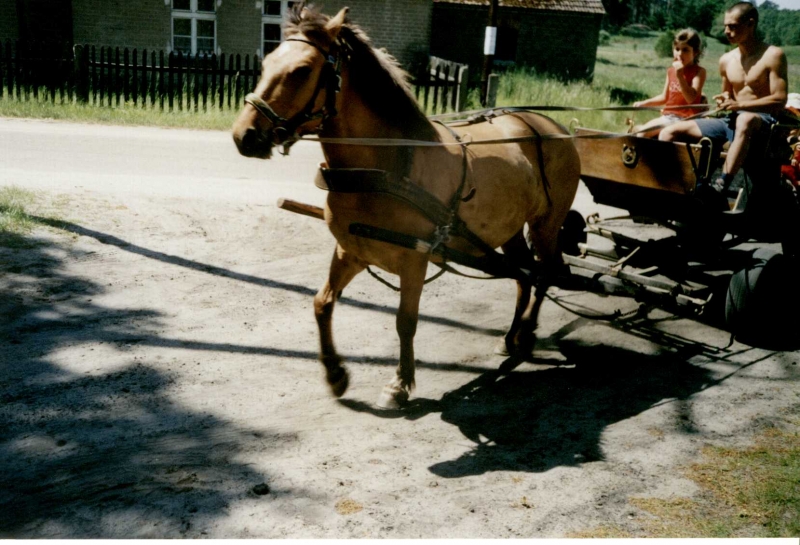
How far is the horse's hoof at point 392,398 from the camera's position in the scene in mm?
4676

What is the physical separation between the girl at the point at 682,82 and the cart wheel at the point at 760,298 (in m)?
1.35

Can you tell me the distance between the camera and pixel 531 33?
965 inches

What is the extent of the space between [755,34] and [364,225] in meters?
3.54

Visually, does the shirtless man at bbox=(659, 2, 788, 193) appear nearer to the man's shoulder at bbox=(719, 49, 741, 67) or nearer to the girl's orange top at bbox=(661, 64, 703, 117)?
the man's shoulder at bbox=(719, 49, 741, 67)

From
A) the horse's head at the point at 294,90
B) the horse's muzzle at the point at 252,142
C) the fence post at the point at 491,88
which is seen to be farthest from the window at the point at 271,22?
the horse's muzzle at the point at 252,142

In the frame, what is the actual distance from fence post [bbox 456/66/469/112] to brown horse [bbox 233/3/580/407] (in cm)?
1012

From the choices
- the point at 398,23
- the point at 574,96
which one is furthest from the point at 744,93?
the point at 398,23

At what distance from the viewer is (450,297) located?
6.89 metres

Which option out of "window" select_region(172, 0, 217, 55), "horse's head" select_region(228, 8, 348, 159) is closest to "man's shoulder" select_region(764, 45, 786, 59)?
"horse's head" select_region(228, 8, 348, 159)

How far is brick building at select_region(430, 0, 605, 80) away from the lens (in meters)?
23.5

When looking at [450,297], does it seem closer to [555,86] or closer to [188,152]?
[188,152]

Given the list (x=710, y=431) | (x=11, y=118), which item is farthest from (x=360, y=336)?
(x=11, y=118)

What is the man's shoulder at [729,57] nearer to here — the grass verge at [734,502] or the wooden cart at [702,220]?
the wooden cart at [702,220]

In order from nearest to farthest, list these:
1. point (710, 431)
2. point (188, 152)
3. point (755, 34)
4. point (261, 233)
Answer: point (710, 431), point (755, 34), point (261, 233), point (188, 152)
